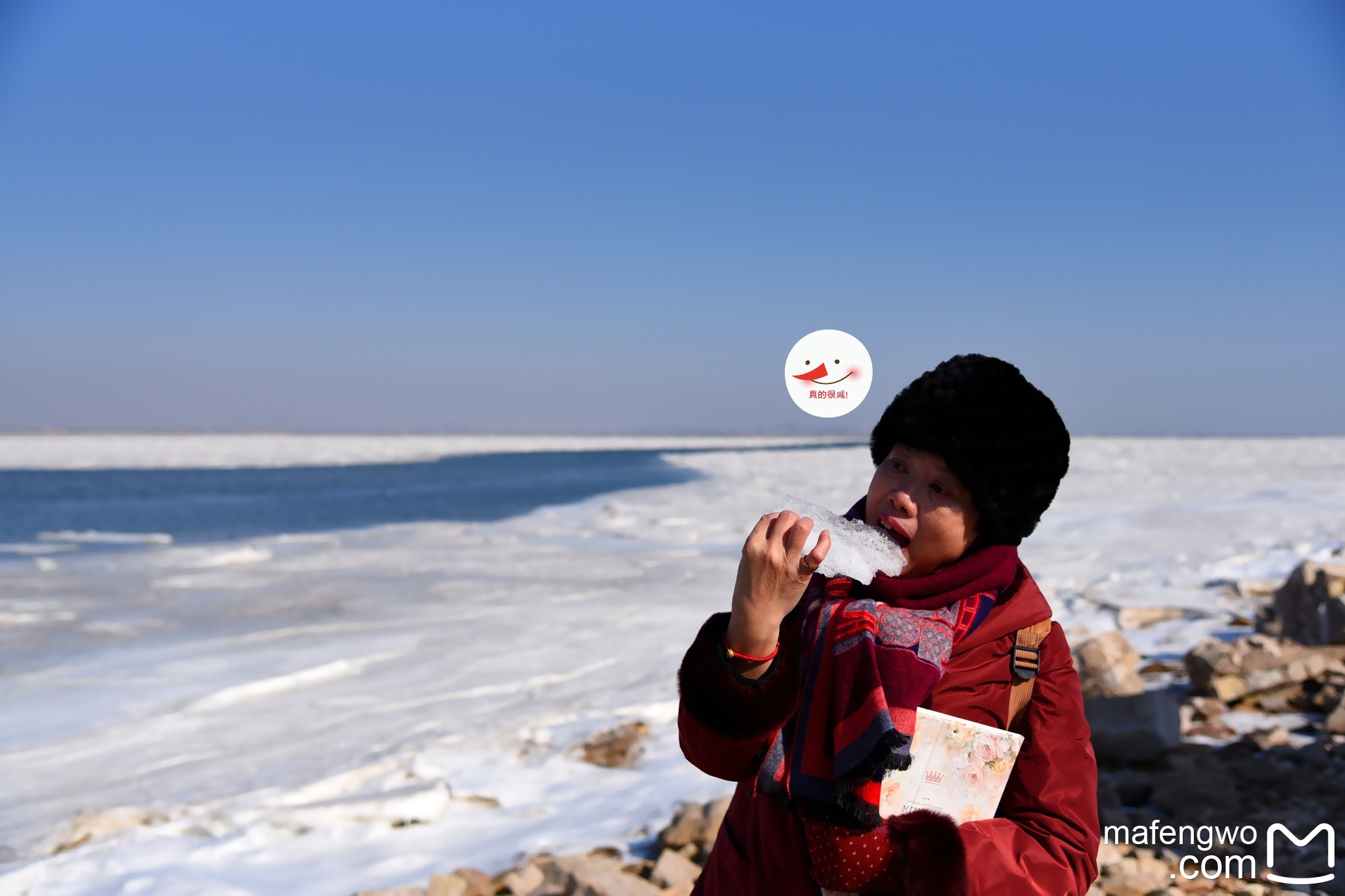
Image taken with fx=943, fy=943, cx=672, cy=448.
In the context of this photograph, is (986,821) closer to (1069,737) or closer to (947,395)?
(1069,737)

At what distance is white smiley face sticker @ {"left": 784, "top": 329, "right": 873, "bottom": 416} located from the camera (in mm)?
1279

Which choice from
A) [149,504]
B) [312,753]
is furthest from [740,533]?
[149,504]

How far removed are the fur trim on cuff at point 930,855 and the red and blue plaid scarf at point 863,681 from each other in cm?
4

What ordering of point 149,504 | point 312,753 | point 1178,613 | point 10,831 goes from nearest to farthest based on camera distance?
point 10,831
point 312,753
point 1178,613
point 149,504

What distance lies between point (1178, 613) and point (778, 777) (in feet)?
23.5

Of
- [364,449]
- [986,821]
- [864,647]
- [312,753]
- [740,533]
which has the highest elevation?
[864,647]

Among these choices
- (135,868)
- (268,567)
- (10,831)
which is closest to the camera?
(135,868)

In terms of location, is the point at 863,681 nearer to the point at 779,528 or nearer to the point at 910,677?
the point at 910,677

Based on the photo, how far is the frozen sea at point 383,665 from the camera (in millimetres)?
4066

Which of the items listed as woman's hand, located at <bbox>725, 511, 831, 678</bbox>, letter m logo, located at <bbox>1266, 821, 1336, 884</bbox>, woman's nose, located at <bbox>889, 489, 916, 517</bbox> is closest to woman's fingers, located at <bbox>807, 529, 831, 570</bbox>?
woman's hand, located at <bbox>725, 511, 831, 678</bbox>

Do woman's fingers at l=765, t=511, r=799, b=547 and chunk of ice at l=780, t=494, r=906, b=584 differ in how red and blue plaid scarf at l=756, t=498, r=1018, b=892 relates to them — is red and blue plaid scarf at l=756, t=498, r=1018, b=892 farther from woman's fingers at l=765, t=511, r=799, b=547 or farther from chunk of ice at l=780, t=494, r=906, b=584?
woman's fingers at l=765, t=511, r=799, b=547

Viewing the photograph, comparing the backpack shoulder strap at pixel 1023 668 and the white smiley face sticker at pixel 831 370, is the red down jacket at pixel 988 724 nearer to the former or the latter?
the backpack shoulder strap at pixel 1023 668

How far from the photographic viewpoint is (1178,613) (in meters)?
7.25

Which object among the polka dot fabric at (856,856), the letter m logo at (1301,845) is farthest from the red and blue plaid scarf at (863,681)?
the letter m logo at (1301,845)
